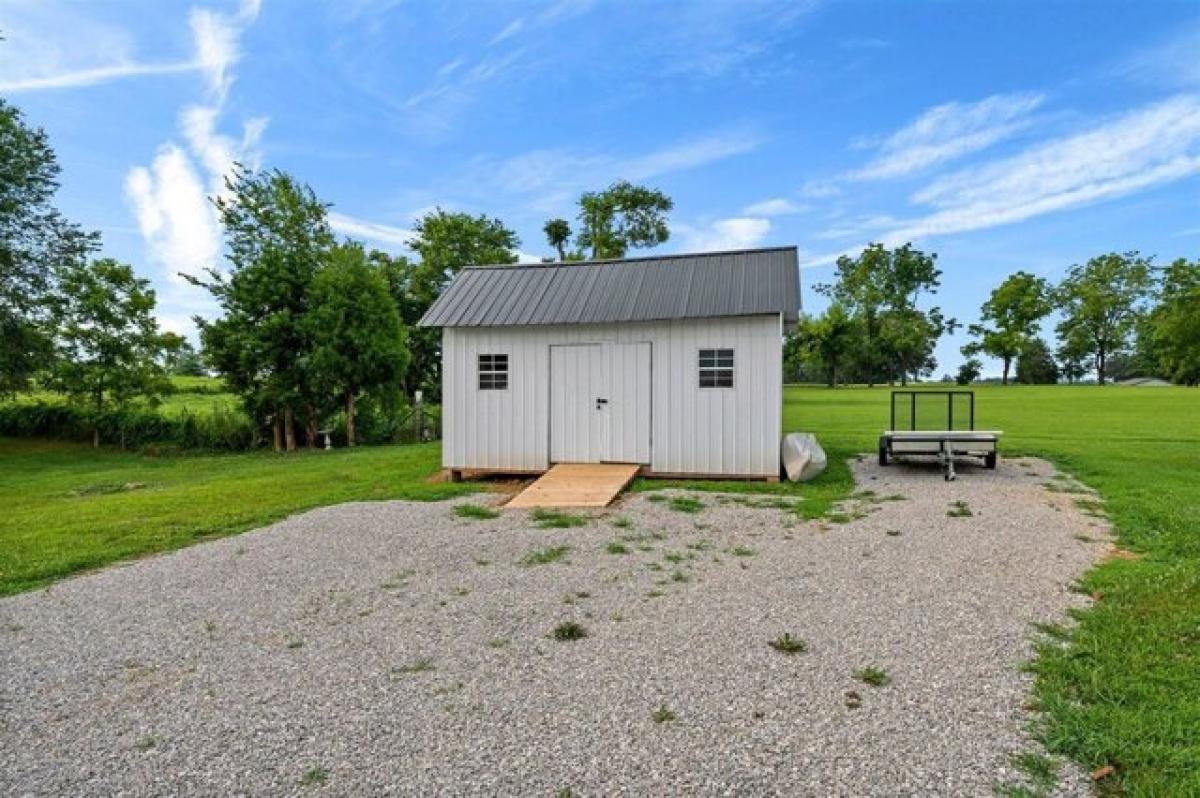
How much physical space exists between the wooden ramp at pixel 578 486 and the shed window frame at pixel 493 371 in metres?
1.81

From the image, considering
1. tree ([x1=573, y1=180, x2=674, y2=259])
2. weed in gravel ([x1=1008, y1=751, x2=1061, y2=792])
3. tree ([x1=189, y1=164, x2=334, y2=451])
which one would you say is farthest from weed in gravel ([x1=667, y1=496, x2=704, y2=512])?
tree ([x1=573, y1=180, x2=674, y2=259])

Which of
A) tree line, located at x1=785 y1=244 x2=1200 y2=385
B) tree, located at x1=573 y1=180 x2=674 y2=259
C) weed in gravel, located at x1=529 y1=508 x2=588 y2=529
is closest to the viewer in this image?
weed in gravel, located at x1=529 y1=508 x2=588 y2=529

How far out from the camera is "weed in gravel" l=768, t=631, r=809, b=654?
11.5 ft

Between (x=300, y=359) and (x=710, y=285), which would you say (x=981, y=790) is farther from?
(x=300, y=359)

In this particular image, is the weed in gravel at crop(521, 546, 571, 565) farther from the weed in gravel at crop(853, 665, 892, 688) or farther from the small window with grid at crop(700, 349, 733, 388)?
the small window with grid at crop(700, 349, 733, 388)

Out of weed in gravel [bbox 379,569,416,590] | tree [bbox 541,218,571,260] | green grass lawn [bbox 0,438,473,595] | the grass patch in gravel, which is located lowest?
green grass lawn [bbox 0,438,473,595]

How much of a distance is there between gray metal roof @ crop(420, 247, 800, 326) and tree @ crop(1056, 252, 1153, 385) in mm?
58896

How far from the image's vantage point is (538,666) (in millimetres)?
3385

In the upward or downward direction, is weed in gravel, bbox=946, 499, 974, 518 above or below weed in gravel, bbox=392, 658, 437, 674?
above

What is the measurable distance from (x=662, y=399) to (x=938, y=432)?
15.6 ft

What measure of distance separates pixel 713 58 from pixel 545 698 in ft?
48.5

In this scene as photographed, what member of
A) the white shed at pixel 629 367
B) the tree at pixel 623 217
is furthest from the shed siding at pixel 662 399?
the tree at pixel 623 217

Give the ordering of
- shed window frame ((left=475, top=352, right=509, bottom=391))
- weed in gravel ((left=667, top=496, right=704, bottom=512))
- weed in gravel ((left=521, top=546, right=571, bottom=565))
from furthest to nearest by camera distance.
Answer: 1. shed window frame ((left=475, top=352, right=509, bottom=391))
2. weed in gravel ((left=667, top=496, right=704, bottom=512))
3. weed in gravel ((left=521, top=546, right=571, bottom=565))

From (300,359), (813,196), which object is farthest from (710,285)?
(813,196)
